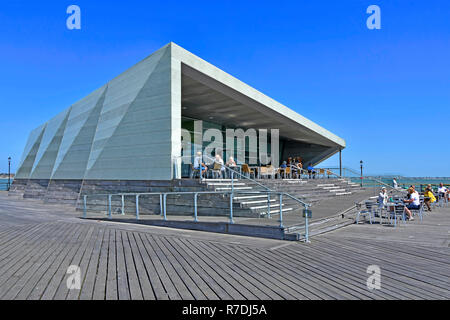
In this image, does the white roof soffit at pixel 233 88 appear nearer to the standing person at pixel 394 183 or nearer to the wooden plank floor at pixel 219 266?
the standing person at pixel 394 183

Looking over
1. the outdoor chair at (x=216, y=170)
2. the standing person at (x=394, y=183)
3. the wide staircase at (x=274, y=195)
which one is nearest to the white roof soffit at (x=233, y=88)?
the outdoor chair at (x=216, y=170)

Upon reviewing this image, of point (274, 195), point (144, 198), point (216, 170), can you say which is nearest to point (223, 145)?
point (216, 170)

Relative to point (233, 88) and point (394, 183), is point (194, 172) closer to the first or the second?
point (233, 88)

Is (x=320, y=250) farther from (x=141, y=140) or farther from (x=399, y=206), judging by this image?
(x=141, y=140)

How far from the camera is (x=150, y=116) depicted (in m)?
12.2

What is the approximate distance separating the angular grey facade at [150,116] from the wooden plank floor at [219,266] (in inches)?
214

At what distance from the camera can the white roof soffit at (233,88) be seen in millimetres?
12328

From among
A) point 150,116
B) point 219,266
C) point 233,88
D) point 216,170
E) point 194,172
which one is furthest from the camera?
point 233,88

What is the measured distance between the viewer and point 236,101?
51.8ft

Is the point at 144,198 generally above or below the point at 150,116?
below

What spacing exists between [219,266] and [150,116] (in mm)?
8905

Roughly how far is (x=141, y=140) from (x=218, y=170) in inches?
136

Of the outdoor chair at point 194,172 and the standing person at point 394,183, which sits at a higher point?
the outdoor chair at point 194,172
